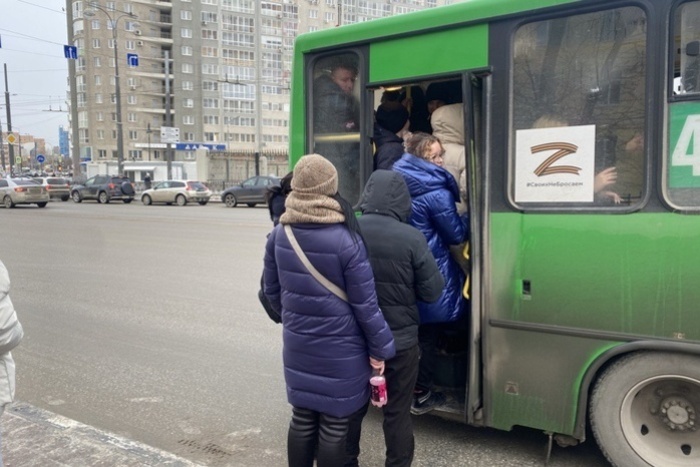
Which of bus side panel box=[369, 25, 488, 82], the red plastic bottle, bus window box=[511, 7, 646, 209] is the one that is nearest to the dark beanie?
bus side panel box=[369, 25, 488, 82]

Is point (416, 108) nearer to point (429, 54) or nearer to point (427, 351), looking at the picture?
point (429, 54)

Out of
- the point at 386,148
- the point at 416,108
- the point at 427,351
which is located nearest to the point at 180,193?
the point at 416,108

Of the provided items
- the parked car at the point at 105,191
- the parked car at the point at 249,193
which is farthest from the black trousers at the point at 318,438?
the parked car at the point at 105,191

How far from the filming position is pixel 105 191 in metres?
37.4

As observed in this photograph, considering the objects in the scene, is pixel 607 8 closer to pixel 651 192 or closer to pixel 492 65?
pixel 492 65

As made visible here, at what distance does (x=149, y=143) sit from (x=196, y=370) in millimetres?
77367

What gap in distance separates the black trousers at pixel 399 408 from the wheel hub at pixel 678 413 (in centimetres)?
143

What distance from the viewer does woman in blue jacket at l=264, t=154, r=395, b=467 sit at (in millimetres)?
2965

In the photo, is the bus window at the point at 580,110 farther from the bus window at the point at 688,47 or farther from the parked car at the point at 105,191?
the parked car at the point at 105,191

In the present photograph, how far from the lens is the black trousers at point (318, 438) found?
3133 mm

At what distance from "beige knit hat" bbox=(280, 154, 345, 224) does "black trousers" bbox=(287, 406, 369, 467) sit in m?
1.05

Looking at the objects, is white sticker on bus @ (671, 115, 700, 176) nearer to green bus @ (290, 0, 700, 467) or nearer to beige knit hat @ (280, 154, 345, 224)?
green bus @ (290, 0, 700, 467)

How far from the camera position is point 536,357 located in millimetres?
3594

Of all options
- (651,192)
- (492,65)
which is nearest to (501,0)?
(492,65)
